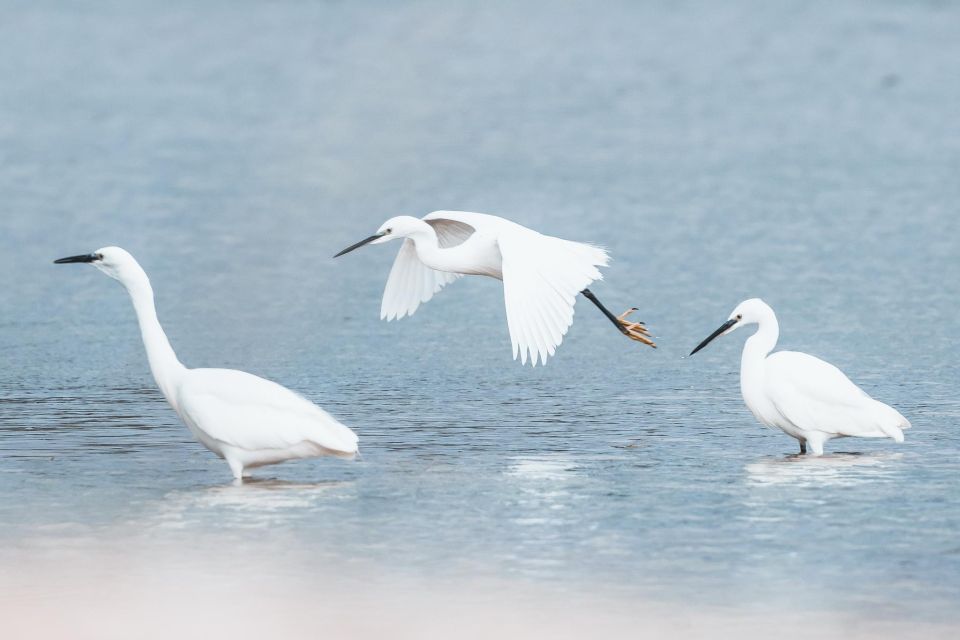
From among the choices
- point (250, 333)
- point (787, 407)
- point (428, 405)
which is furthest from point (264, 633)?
point (250, 333)

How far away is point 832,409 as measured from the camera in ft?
26.1

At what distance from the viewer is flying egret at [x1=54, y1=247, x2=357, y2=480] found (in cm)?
716

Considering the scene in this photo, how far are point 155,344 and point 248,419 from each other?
2.30 ft

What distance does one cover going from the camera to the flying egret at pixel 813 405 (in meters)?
7.91

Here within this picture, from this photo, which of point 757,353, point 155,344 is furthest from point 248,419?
point 757,353

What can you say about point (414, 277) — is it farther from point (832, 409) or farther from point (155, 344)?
point (832, 409)

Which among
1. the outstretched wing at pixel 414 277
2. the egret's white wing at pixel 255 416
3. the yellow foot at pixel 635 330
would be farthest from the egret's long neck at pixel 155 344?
the yellow foot at pixel 635 330

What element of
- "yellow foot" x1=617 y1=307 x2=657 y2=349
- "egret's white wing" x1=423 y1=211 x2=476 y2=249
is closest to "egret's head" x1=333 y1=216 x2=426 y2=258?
"egret's white wing" x1=423 y1=211 x2=476 y2=249

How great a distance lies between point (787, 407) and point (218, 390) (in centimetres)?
257

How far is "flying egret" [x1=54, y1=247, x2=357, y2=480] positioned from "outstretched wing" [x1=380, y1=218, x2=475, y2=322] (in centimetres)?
286

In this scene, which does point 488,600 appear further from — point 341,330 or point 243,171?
point 243,171

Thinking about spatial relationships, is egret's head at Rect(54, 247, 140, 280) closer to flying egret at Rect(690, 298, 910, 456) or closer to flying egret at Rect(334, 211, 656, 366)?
flying egret at Rect(334, 211, 656, 366)

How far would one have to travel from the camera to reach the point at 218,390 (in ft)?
24.1

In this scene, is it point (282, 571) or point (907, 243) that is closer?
point (282, 571)
